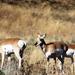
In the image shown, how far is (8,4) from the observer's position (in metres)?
41.1

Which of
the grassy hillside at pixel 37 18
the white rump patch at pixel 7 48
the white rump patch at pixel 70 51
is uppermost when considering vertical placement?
the white rump patch at pixel 70 51

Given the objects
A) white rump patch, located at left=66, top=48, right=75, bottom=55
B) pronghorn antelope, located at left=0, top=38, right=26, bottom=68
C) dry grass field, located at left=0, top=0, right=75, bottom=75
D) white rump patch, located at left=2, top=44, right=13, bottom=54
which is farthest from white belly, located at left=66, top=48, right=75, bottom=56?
dry grass field, located at left=0, top=0, right=75, bottom=75

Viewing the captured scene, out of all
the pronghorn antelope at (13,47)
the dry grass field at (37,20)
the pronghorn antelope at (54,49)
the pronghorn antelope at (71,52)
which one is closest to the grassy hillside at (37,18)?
the dry grass field at (37,20)

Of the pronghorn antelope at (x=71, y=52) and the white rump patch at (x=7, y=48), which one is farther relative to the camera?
the white rump patch at (x=7, y=48)

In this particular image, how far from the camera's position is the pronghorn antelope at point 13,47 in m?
14.7

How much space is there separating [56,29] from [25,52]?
19.8 metres

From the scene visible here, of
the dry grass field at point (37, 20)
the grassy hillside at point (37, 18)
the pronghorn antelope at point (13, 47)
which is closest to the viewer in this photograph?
the pronghorn antelope at point (13, 47)

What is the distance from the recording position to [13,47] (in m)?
15.1

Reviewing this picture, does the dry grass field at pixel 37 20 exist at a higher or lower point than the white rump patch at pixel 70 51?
lower

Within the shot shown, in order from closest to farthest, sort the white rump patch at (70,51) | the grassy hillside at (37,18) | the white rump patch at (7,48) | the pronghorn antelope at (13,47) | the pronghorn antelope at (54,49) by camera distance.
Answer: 1. the pronghorn antelope at (13,47)
2. the pronghorn antelope at (54,49)
3. the white rump patch at (70,51)
4. the white rump patch at (7,48)
5. the grassy hillside at (37,18)

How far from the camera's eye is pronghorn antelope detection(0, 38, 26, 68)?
578 inches

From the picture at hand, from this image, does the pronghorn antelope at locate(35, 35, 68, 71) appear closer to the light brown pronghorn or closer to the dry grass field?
the light brown pronghorn

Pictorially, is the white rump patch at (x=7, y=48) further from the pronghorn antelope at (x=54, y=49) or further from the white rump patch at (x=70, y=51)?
the white rump patch at (x=70, y=51)

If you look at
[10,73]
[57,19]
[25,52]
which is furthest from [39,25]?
[10,73]
